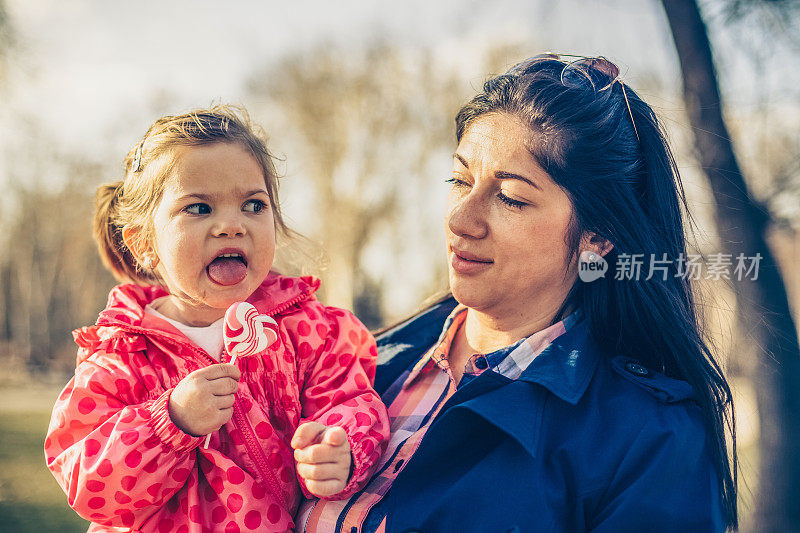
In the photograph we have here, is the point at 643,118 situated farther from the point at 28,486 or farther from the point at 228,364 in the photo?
the point at 28,486

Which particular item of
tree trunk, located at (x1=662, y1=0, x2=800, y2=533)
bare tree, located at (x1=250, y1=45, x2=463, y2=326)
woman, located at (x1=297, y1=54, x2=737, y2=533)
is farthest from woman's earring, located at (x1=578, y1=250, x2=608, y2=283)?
bare tree, located at (x1=250, y1=45, x2=463, y2=326)

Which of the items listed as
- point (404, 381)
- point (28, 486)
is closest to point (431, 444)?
point (404, 381)

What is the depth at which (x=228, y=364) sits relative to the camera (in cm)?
199

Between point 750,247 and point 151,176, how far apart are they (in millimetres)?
4404

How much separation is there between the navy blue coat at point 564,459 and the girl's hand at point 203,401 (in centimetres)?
60

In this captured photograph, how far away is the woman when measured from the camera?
196 centimetres

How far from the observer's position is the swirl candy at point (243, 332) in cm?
203

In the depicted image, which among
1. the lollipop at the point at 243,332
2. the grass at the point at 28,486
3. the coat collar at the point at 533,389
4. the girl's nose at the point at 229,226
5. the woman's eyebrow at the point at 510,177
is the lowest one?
the grass at the point at 28,486

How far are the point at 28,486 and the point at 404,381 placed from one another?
22.5 ft

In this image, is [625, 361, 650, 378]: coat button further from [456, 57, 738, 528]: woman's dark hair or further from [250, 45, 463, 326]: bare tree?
[250, 45, 463, 326]: bare tree

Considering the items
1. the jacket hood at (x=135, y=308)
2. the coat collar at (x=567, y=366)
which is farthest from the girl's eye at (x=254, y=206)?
the coat collar at (x=567, y=366)

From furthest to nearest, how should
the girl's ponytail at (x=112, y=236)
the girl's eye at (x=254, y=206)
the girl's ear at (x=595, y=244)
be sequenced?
the girl's ponytail at (x=112, y=236) → the girl's ear at (x=595, y=244) → the girl's eye at (x=254, y=206)

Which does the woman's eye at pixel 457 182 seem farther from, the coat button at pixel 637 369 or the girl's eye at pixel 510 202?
the coat button at pixel 637 369

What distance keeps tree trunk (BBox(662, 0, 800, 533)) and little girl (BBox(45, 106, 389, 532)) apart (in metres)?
3.57
